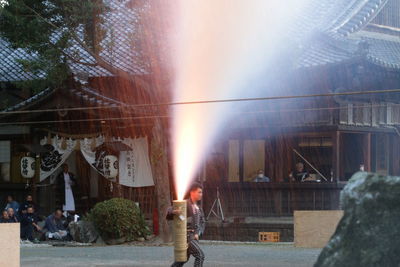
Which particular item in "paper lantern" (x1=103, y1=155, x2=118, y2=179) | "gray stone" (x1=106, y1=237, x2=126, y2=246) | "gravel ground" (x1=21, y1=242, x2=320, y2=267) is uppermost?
"paper lantern" (x1=103, y1=155, x2=118, y2=179)

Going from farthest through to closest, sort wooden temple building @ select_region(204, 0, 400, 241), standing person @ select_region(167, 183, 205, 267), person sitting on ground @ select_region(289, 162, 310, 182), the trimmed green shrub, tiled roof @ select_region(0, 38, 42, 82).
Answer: tiled roof @ select_region(0, 38, 42, 82), person sitting on ground @ select_region(289, 162, 310, 182), wooden temple building @ select_region(204, 0, 400, 241), the trimmed green shrub, standing person @ select_region(167, 183, 205, 267)

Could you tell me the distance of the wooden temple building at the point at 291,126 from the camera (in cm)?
2391

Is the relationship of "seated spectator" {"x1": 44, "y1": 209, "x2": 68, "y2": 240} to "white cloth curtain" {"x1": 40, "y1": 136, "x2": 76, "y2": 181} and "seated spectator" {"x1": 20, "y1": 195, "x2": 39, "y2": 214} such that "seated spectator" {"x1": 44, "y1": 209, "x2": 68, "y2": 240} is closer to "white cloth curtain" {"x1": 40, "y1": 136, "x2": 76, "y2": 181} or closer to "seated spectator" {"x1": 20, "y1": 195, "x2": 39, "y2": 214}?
"seated spectator" {"x1": 20, "y1": 195, "x2": 39, "y2": 214}

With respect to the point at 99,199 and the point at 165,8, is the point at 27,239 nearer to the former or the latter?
the point at 99,199

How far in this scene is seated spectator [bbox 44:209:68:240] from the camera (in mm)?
24094

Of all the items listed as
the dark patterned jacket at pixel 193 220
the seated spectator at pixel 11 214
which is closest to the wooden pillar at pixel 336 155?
the seated spectator at pixel 11 214

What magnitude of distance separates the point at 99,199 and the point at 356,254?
21.6m

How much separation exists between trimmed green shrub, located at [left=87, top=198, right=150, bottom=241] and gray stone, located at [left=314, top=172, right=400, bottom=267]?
1677cm

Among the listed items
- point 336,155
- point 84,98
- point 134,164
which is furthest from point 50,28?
point 336,155

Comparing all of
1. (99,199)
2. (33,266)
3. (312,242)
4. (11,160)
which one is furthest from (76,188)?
(312,242)

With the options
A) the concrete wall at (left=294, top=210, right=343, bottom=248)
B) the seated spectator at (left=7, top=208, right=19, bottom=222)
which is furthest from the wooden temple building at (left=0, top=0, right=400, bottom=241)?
the concrete wall at (left=294, top=210, right=343, bottom=248)

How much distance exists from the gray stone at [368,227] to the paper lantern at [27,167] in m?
21.6

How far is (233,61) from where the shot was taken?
25.3 metres

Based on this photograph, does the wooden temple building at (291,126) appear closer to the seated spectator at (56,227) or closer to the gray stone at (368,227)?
the seated spectator at (56,227)
